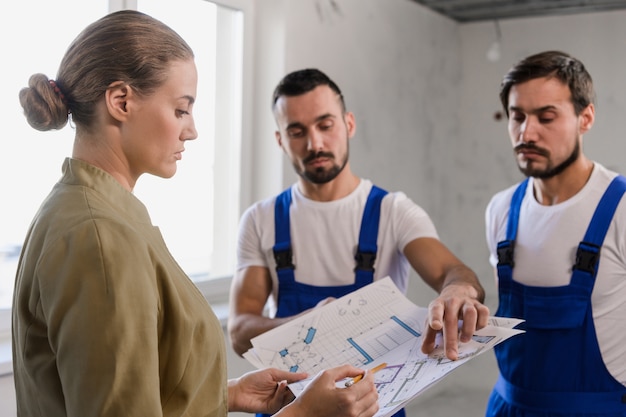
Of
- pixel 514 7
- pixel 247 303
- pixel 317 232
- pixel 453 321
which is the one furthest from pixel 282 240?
pixel 514 7

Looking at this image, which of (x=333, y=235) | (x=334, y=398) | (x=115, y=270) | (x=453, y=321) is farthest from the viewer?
(x=333, y=235)

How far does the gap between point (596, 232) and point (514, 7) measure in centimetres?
257

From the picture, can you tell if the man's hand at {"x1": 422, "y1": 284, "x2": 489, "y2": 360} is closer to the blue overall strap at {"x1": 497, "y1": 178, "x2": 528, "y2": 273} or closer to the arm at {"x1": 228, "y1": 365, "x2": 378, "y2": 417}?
the arm at {"x1": 228, "y1": 365, "x2": 378, "y2": 417}

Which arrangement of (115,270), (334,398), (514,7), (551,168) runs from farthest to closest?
1. (514,7)
2. (551,168)
3. (334,398)
4. (115,270)

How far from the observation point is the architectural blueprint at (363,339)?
4.55 ft

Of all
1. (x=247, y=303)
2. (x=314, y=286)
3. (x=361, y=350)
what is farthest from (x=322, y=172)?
(x=361, y=350)

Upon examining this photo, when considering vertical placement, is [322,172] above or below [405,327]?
above

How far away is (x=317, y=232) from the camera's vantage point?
6.77 ft

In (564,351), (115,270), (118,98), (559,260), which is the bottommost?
(564,351)

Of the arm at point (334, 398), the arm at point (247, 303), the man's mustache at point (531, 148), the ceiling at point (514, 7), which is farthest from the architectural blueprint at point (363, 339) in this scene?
the ceiling at point (514, 7)

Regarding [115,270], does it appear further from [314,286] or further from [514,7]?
[514,7]

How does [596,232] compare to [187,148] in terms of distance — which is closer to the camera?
[596,232]

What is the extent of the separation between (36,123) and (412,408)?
363cm

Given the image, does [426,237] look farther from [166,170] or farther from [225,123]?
[225,123]
